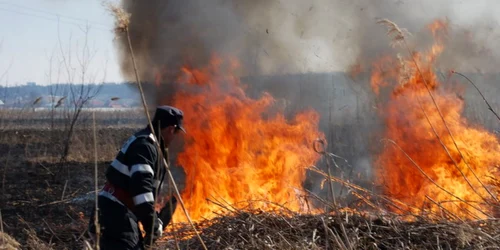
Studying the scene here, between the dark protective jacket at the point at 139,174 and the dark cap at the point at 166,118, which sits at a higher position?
the dark cap at the point at 166,118

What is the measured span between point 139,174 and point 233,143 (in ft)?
15.2

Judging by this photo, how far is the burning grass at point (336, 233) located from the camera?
4.30m

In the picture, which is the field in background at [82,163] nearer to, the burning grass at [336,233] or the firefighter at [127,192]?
the burning grass at [336,233]

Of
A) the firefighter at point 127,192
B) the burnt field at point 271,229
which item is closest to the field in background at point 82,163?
the burnt field at point 271,229

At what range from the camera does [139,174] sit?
4.31 metres

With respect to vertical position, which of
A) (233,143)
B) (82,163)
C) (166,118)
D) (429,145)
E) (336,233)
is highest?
(166,118)

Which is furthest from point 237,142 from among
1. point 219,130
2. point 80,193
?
point 80,193

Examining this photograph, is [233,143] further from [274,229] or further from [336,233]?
[336,233]

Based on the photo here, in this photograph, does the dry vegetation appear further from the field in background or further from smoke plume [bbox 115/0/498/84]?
smoke plume [bbox 115/0/498/84]

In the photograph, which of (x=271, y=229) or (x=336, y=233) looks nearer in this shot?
(x=336, y=233)

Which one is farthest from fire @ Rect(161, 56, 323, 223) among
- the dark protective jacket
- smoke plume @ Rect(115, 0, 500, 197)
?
the dark protective jacket

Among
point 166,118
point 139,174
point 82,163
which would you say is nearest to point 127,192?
point 139,174

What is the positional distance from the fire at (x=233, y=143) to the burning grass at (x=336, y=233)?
2.33 m

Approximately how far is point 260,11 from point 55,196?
5.05 metres
